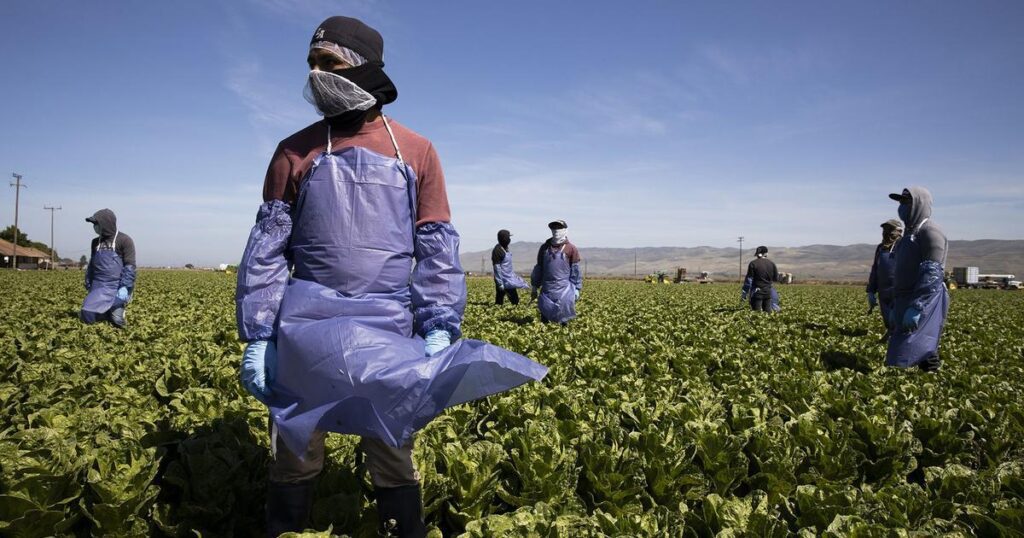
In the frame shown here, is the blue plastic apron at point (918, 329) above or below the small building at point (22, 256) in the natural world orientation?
above

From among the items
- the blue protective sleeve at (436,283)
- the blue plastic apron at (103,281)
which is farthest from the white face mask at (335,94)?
the blue plastic apron at (103,281)

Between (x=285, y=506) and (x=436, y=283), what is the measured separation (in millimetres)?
1135

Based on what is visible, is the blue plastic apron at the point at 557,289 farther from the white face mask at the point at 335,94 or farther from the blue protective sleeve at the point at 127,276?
the white face mask at the point at 335,94

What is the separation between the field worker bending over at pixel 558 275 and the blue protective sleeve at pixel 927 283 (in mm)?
5082

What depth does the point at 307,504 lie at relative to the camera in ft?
7.93

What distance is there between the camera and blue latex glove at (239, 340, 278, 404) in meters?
2.09

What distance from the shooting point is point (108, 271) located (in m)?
8.96

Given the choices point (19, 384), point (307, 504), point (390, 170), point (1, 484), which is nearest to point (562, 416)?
point (307, 504)

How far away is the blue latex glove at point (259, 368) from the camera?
2.09 meters

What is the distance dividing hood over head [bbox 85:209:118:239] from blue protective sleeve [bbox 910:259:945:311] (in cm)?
1097

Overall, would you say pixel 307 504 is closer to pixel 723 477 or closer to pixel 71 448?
pixel 71 448

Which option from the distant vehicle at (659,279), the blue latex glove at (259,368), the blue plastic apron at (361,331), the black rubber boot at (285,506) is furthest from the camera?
the distant vehicle at (659,279)

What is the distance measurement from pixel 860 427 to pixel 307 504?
3824 mm

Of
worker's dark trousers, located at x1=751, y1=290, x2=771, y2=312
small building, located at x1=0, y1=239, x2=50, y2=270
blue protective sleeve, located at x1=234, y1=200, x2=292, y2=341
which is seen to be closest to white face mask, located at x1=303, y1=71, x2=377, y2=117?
blue protective sleeve, located at x1=234, y1=200, x2=292, y2=341
